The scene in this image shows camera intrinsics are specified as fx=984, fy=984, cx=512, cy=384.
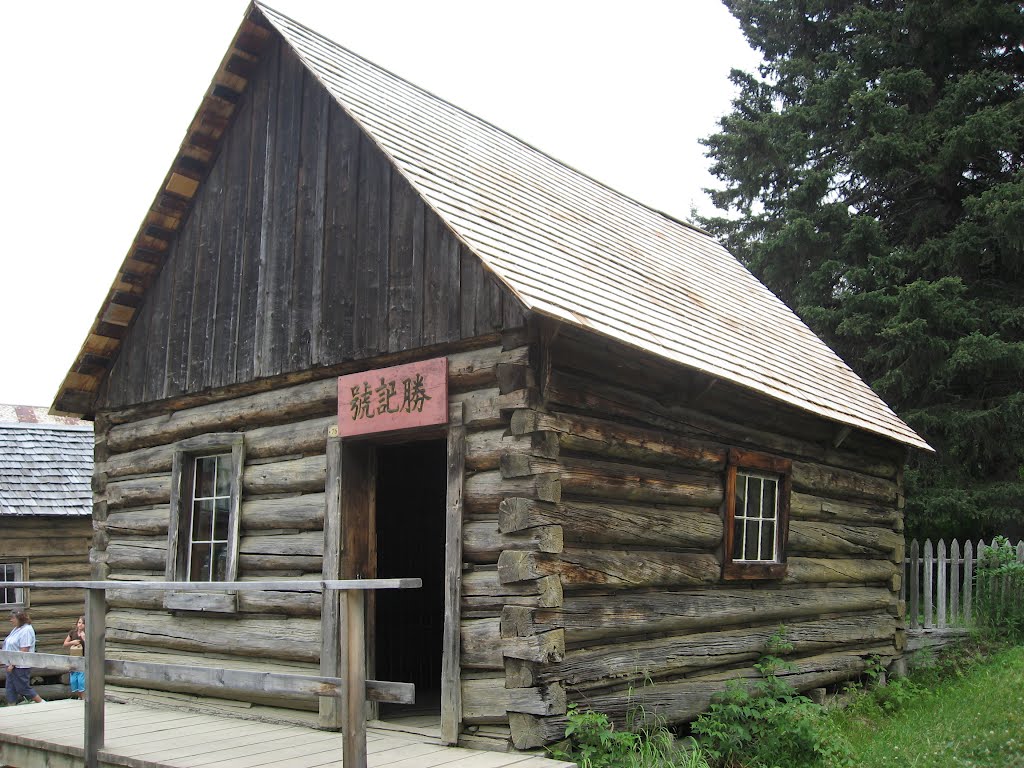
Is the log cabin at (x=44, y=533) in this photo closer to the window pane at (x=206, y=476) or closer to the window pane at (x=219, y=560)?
the window pane at (x=206, y=476)

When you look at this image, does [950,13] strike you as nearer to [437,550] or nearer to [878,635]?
[878,635]

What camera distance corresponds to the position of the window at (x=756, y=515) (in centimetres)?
907

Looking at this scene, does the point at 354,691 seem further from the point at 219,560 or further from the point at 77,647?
the point at 77,647

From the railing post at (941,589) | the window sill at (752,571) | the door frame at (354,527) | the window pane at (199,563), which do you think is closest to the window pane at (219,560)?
the window pane at (199,563)

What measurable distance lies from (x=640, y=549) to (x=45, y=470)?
14.7 meters

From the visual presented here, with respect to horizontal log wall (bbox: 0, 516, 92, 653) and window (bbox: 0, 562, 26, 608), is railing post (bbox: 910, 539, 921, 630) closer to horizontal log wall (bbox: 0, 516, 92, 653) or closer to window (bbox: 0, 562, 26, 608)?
horizontal log wall (bbox: 0, 516, 92, 653)

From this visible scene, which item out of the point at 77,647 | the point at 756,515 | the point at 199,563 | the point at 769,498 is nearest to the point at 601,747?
the point at 756,515

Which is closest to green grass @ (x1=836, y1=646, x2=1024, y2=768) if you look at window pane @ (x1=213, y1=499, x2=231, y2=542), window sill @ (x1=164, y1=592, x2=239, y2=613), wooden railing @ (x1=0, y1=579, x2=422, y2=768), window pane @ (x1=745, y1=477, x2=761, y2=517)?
window pane @ (x1=745, y1=477, x2=761, y2=517)

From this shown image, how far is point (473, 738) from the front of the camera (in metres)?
6.88

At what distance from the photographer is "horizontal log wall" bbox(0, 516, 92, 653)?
58.0 feet

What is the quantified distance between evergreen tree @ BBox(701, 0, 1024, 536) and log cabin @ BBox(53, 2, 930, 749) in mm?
4785

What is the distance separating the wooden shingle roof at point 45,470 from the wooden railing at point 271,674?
11.1 meters

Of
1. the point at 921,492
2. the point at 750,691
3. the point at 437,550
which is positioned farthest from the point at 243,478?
the point at 921,492

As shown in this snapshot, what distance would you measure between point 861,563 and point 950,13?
11.3 meters
